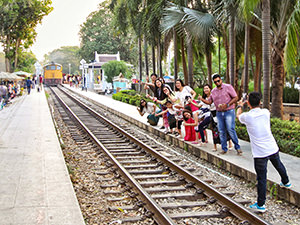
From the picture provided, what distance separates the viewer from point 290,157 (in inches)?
343

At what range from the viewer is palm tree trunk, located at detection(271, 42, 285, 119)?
13.7 metres

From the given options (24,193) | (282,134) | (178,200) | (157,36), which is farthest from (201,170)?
(157,36)

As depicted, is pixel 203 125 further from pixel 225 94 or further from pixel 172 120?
pixel 172 120

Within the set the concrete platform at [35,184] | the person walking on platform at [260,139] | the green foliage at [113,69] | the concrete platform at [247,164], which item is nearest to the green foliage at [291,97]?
the concrete platform at [247,164]

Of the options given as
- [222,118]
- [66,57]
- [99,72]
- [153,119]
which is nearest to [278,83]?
[153,119]

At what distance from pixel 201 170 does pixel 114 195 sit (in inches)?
97.6

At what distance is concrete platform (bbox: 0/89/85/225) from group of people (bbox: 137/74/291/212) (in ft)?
8.83

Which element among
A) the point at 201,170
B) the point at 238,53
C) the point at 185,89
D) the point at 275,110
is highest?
the point at 238,53

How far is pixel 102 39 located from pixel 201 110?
6123 centimetres

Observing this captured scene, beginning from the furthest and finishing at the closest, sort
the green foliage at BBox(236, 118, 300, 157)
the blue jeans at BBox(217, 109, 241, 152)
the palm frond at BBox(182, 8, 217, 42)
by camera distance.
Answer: the palm frond at BBox(182, 8, 217, 42) → the green foliage at BBox(236, 118, 300, 157) → the blue jeans at BBox(217, 109, 241, 152)

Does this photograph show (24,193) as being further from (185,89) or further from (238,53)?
(238,53)

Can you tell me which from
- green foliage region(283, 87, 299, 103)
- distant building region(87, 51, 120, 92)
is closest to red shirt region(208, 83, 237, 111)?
green foliage region(283, 87, 299, 103)

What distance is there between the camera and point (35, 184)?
6.98 metres

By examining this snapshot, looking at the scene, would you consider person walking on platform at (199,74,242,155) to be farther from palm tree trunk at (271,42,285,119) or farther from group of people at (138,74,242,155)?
palm tree trunk at (271,42,285,119)
